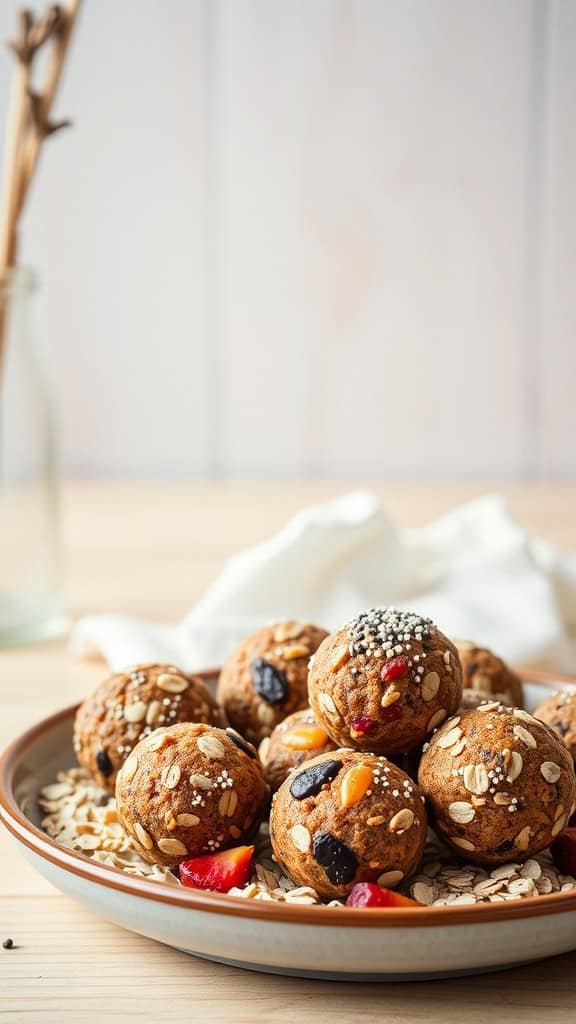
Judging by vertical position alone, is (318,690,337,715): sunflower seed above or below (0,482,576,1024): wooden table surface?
above

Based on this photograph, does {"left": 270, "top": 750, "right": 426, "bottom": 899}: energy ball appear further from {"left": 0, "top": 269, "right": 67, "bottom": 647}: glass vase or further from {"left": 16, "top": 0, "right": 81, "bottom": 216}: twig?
{"left": 16, "top": 0, "right": 81, "bottom": 216}: twig

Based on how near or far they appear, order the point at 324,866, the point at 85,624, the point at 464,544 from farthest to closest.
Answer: the point at 464,544, the point at 85,624, the point at 324,866

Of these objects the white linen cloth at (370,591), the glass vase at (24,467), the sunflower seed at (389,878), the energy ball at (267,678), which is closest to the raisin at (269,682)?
the energy ball at (267,678)

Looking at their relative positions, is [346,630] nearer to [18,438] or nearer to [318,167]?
[18,438]

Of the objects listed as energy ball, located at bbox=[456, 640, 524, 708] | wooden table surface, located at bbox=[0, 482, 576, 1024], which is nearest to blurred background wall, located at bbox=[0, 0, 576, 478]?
wooden table surface, located at bbox=[0, 482, 576, 1024]

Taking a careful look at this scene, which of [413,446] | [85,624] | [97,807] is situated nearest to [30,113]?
[85,624]

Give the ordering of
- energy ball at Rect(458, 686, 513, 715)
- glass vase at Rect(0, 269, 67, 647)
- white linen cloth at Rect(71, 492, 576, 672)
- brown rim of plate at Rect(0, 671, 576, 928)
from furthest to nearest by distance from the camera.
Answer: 1. glass vase at Rect(0, 269, 67, 647)
2. white linen cloth at Rect(71, 492, 576, 672)
3. energy ball at Rect(458, 686, 513, 715)
4. brown rim of plate at Rect(0, 671, 576, 928)
